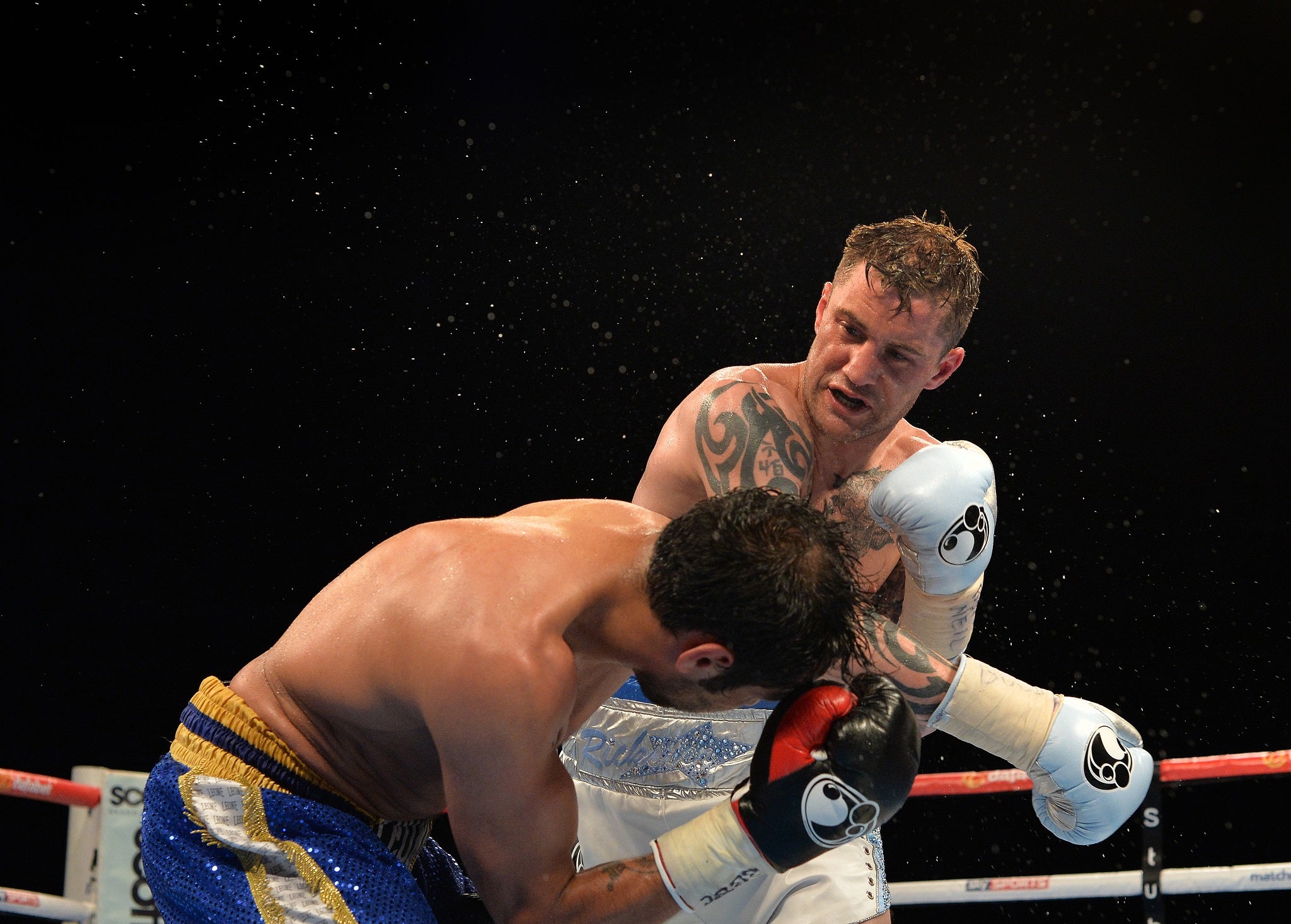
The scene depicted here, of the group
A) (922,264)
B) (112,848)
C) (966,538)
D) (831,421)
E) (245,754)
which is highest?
(922,264)

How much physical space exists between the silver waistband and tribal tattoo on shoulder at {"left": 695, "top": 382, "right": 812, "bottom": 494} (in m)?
0.44

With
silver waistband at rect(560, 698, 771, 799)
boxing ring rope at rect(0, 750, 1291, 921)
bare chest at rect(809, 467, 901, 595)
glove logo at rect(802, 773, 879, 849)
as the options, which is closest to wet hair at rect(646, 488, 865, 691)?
glove logo at rect(802, 773, 879, 849)

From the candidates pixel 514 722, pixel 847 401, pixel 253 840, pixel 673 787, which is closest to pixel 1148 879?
pixel 673 787

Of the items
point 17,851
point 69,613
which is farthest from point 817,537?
point 17,851

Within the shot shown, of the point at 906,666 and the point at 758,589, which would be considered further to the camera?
the point at 906,666

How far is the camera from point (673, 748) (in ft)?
7.31

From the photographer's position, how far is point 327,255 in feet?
14.2

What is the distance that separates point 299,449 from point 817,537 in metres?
3.09

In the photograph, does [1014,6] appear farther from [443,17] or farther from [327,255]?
[327,255]

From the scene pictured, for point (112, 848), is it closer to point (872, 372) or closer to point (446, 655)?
point (446, 655)

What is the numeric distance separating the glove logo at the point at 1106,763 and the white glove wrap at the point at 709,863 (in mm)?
773

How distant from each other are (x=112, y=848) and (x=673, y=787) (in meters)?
1.29

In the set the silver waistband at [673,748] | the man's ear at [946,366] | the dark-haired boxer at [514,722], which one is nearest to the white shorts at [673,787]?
the silver waistband at [673,748]

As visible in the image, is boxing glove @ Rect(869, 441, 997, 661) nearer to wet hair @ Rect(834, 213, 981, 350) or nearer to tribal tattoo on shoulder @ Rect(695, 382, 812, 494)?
tribal tattoo on shoulder @ Rect(695, 382, 812, 494)
